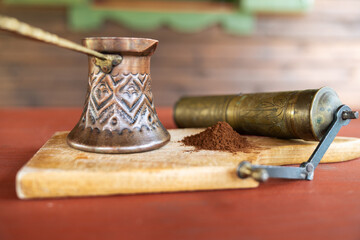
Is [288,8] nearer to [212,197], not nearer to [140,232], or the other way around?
[212,197]

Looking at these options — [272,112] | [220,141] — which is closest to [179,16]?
[272,112]

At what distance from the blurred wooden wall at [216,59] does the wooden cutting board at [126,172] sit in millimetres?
2199

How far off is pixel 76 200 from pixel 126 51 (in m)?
0.36

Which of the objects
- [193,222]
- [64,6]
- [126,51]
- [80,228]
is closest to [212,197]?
[193,222]

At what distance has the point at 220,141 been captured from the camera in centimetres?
82

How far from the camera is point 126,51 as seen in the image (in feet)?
2.46

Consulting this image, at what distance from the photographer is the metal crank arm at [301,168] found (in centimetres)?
59

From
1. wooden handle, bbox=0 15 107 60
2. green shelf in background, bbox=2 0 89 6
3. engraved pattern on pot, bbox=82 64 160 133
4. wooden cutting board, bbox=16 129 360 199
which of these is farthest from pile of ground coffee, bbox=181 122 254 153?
green shelf in background, bbox=2 0 89 6

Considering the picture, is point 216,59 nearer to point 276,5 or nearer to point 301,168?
point 276,5

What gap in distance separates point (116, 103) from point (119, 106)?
0.01 meters

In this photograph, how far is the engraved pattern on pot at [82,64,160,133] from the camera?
772mm

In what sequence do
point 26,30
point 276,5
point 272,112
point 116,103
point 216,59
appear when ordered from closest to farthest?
point 26,30, point 116,103, point 272,112, point 276,5, point 216,59

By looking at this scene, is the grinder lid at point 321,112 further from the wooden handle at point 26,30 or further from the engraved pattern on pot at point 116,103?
the wooden handle at point 26,30

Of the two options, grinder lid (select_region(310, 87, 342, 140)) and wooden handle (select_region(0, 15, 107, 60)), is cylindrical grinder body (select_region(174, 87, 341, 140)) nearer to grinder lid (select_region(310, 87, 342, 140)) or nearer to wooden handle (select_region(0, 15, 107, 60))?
grinder lid (select_region(310, 87, 342, 140))
